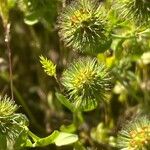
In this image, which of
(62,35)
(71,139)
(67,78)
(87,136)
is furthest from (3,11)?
(87,136)

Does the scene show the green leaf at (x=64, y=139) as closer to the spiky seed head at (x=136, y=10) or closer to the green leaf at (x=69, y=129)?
the green leaf at (x=69, y=129)

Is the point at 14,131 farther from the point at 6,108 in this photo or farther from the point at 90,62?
the point at 90,62

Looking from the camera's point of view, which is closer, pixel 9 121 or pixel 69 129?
pixel 9 121

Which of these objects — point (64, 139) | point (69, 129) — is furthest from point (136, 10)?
point (69, 129)

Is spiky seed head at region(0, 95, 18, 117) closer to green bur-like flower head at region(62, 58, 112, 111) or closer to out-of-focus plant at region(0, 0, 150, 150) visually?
out-of-focus plant at region(0, 0, 150, 150)

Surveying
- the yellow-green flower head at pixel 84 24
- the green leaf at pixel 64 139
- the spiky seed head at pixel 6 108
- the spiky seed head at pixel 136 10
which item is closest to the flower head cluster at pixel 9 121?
the spiky seed head at pixel 6 108

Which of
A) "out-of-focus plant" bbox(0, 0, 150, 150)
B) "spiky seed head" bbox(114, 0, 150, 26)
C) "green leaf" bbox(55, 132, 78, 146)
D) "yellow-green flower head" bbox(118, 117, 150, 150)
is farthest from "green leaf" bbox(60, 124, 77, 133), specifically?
"spiky seed head" bbox(114, 0, 150, 26)

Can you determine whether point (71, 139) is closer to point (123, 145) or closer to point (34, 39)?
point (123, 145)
